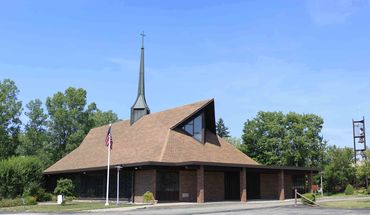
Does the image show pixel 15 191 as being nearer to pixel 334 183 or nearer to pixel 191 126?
pixel 191 126

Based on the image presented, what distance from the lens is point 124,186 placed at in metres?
37.3

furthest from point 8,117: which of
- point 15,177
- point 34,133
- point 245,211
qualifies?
point 245,211

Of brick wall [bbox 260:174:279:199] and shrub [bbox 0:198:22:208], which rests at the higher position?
brick wall [bbox 260:174:279:199]

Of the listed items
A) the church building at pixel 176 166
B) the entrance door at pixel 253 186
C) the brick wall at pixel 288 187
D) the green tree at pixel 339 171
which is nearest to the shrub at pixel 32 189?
the church building at pixel 176 166

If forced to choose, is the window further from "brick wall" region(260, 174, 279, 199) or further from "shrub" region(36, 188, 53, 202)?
"shrub" region(36, 188, 53, 202)

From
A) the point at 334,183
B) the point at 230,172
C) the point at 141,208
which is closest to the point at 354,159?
the point at 334,183

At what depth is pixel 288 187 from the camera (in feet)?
143

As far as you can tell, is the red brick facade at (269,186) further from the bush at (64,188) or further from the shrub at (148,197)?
the bush at (64,188)

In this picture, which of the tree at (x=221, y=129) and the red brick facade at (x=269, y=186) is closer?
the red brick facade at (x=269, y=186)

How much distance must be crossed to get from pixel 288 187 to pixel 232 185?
270 inches

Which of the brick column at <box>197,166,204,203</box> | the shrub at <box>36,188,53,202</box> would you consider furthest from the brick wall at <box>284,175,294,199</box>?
the shrub at <box>36,188,53,202</box>

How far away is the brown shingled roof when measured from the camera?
118ft

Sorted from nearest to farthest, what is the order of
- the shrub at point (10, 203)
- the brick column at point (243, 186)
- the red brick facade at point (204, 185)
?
1. the red brick facade at point (204, 185)
2. the shrub at point (10, 203)
3. the brick column at point (243, 186)

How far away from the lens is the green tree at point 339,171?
2480 inches
